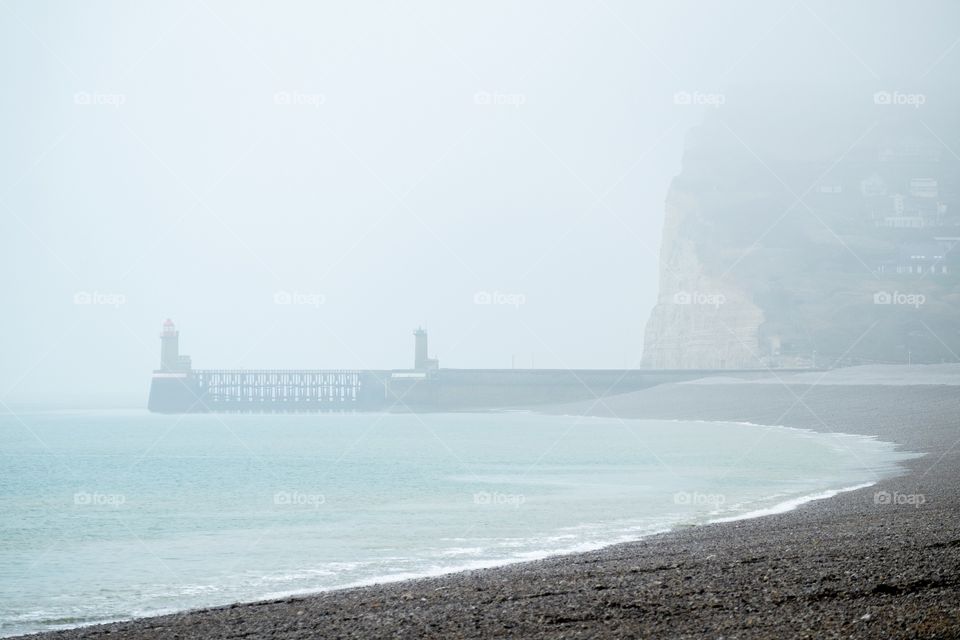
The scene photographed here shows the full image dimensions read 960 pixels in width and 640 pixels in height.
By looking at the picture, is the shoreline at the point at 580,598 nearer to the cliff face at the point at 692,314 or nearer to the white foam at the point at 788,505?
the white foam at the point at 788,505

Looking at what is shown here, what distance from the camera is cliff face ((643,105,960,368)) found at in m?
113

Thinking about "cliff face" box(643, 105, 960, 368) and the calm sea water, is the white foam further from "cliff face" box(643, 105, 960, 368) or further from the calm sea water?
"cliff face" box(643, 105, 960, 368)

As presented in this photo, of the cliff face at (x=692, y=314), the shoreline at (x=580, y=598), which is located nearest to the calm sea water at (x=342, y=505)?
the shoreline at (x=580, y=598)

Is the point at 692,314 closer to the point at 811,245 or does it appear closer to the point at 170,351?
the point at 811,245

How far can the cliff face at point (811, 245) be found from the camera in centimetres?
11331

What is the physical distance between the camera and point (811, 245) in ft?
423

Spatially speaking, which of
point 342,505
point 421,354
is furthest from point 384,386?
point 342,505

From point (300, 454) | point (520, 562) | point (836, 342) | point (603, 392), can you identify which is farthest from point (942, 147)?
point (520, 562)

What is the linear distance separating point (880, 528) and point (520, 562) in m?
5.40

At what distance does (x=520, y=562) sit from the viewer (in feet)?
52.5

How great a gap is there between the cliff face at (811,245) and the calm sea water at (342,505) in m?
57.9

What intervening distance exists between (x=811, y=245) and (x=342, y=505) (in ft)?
365

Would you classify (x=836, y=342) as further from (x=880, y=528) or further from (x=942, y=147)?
(x=880, y=528)

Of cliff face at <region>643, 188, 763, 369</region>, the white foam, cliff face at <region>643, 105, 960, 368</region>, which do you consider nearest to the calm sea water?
the white foam
